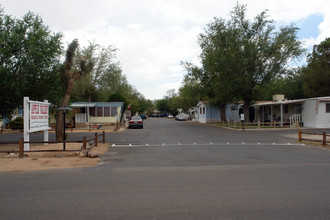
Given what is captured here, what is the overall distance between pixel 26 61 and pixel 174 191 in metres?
12.5

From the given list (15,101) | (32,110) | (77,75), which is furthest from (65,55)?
(32,110)

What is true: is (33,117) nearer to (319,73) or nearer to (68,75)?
(68,75)

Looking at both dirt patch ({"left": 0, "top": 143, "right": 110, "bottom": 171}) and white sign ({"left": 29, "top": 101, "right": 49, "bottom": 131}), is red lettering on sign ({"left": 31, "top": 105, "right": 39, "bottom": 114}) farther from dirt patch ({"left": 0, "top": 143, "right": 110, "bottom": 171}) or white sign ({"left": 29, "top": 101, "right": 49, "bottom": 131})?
dirt patch ({"left": 0, "top": 143, "right": 110, "bottom": 171})

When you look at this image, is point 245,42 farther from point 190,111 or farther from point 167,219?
point 190,111

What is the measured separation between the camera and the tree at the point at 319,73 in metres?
41.0

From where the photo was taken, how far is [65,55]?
17.0 metres

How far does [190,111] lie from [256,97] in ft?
120

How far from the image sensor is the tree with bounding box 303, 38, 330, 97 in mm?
41000

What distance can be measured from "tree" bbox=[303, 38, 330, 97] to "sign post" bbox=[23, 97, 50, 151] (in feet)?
130

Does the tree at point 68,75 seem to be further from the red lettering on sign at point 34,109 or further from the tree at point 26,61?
the red lettering on sign at point 34,109

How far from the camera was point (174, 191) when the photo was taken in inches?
254

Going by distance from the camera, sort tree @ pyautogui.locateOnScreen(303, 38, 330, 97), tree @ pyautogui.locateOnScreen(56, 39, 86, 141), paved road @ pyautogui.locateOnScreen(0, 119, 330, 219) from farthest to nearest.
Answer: tree @ pyautogui.locateOnScreen(303, 38, 330, 97), tree @ pyautogui.locateOnScreen(56, 39, 86, 141), paved road @ pyautogui.locateOnScreen(0, 119, 330, 219)

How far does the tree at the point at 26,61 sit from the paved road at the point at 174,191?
795 centimetres

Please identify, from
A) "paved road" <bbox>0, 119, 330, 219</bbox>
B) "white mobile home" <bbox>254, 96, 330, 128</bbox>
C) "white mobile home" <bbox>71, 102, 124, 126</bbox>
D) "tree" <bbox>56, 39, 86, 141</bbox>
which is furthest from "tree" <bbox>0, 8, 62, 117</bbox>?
"white mobile home" <bbox>254, 96, 330, 128</bbox>
